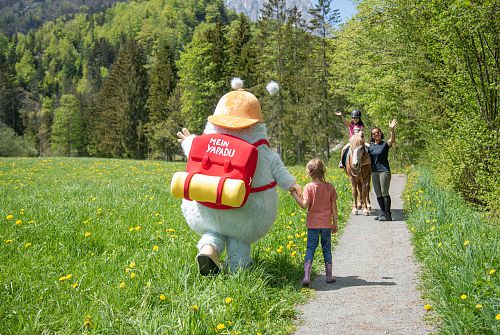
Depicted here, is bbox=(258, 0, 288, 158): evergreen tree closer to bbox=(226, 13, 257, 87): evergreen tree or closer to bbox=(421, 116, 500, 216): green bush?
bbox=(226, 13, 257, 87): evergreen tree

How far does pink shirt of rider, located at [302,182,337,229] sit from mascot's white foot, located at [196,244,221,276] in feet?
4.36

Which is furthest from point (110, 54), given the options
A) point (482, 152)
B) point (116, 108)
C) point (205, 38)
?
point (482, 152)

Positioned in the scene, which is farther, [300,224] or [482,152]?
[482,152]

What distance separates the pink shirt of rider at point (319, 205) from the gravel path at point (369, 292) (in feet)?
2.47

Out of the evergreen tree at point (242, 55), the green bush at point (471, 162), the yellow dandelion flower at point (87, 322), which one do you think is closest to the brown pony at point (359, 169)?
the green bush at point (471, 162)

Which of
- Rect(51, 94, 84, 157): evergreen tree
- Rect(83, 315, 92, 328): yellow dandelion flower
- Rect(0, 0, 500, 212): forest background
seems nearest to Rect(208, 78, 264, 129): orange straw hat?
Rect(83, 315, 92, 328): yellow dandelion flower

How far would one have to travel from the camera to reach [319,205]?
5.75 meters

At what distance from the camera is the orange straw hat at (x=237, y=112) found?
5.43 meters

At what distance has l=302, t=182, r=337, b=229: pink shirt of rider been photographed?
18.8 feet

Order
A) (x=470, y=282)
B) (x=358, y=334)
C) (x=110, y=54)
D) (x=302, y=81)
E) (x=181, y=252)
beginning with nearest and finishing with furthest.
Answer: (x=358, y=334) < (x=470, y=282) < (x=181, y=252) < (x=302, y=81) < (x=110, y=54)

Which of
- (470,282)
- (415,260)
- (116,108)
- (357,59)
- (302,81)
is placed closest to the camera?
(470,282)

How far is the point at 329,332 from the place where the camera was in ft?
14.0

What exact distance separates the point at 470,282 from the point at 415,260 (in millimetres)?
2225

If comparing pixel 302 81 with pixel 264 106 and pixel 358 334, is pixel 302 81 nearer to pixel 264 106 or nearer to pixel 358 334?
pixel 264 106
